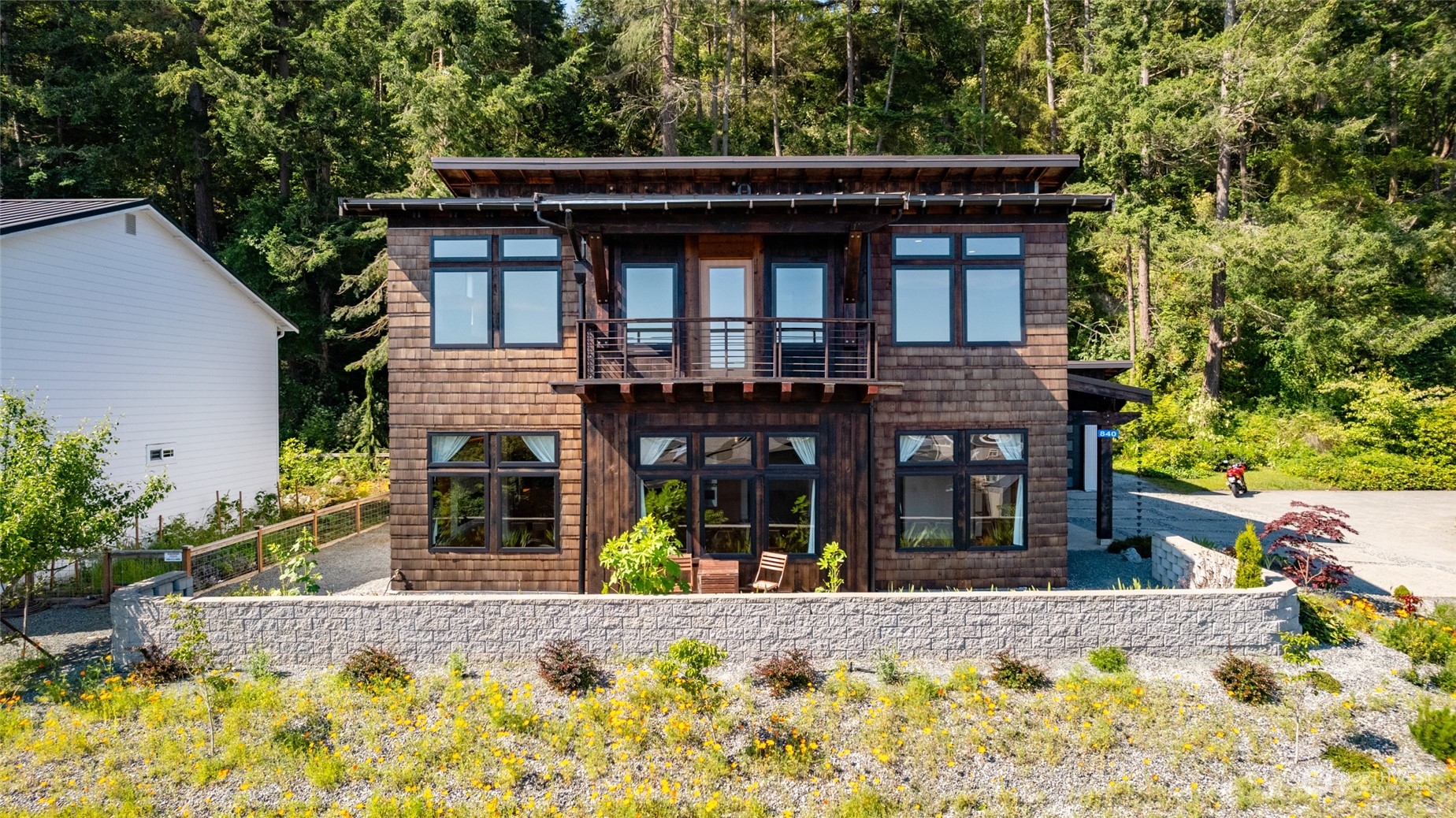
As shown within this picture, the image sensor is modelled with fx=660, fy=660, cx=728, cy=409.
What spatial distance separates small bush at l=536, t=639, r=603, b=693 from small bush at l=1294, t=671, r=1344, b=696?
329 inches

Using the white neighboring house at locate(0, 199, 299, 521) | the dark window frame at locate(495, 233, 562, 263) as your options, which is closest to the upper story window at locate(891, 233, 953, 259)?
the dark window frame at locate(495, 233, 562, 263)

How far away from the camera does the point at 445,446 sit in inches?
428

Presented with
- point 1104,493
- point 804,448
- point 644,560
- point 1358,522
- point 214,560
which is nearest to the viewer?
point 644,560

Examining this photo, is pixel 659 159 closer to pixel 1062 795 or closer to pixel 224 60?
pixel 1062 795

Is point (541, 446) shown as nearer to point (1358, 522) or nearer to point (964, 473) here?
point (964, 473)

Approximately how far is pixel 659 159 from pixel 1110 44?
75.8ft

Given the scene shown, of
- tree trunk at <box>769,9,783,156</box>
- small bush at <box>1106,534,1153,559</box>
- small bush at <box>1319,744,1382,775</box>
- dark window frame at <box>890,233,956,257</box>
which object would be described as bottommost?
small bush at <box>1319,744,1382,775</box>

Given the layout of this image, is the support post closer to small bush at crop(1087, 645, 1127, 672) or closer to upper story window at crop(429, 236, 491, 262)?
small bush at crop(1087, 645, 1127, 672)

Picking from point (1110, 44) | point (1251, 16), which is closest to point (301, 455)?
point (1110, 44)

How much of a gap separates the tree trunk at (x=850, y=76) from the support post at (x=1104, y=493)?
17.2m

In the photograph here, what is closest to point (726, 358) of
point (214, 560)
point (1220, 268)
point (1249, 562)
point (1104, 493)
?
point (1249, 562)

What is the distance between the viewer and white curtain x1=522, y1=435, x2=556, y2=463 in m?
10.8

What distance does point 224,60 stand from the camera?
24.4 meters

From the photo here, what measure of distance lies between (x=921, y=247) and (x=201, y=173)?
29670 mm
